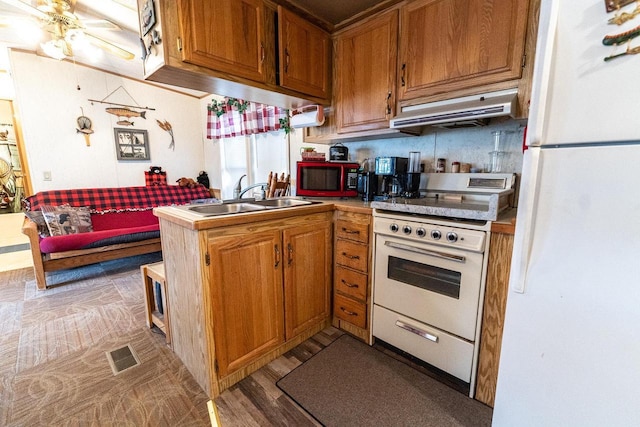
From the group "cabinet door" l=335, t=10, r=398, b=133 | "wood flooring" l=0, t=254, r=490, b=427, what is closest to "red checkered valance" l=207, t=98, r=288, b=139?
"cabinet door" l=335, t=10, r=398, b=133

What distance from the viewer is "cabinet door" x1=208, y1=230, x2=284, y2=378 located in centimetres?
139

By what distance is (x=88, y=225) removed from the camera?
10.7 ft

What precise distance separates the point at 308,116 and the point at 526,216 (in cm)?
184

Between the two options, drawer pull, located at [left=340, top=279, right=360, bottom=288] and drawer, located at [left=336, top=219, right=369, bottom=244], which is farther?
drawer pull, located at [left=340, top=279, right=360, bottom=288]

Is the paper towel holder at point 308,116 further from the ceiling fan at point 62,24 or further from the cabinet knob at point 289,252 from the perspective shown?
the ceiling fan at point 62,24

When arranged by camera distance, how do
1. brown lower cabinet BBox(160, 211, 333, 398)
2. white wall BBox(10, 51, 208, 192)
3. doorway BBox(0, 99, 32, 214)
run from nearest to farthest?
brown lower cabinet BBox(160, 211, 333, 398) < white wall BBox(10, 51, 208, 192) < doorway BBox(0, 99, 32, 214)

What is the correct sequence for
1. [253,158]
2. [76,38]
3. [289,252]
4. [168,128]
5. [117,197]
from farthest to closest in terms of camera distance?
[168,128] → [253,158] → [117,197] → [76,38] → [289,252]

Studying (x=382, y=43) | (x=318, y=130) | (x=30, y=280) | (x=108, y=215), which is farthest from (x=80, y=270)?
(x=382, y=43)

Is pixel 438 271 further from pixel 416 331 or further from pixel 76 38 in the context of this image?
pixel 76 38

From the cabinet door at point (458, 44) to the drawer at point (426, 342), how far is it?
1436 mm

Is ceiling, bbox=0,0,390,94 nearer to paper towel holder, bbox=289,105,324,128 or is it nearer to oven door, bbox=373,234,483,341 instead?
paper towel holder, bbox=289,105,324,128

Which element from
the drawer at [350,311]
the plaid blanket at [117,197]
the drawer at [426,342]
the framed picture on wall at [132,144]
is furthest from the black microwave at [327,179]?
the framed picture on wall at [132,144]

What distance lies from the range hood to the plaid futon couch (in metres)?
3.20

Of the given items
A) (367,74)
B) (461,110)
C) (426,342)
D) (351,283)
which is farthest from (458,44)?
(426,342)
